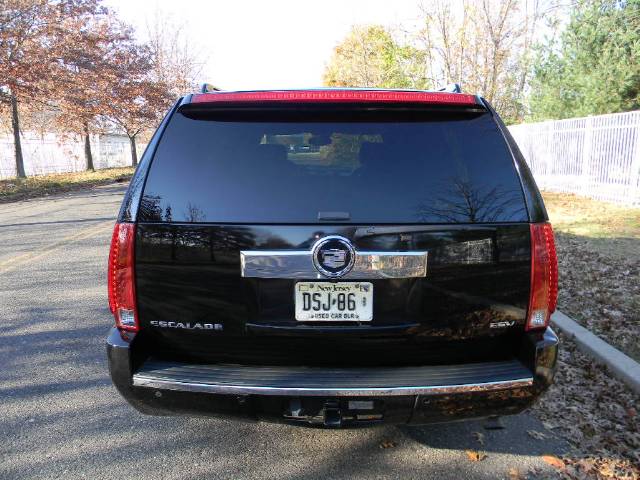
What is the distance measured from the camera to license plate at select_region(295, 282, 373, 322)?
2.24 metres

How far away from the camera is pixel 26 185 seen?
20.2 meters

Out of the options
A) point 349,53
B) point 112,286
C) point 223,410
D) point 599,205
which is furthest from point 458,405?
point 349,53

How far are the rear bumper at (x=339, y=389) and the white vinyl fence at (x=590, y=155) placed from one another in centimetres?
1132

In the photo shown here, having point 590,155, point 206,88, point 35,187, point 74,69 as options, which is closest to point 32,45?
point 74,69

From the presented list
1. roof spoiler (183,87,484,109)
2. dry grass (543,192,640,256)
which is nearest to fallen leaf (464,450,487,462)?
roof spoiler (183,87,484,109)

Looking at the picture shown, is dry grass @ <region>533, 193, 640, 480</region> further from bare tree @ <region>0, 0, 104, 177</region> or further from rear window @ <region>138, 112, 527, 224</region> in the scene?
bare tree @ <region>0, 0, 104, 177</region>

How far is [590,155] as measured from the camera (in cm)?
1360

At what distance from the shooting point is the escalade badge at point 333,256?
2191 millimetres

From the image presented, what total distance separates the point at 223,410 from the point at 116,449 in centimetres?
105

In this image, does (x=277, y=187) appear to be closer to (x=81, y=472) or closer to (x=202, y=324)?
(x=202, y=324)

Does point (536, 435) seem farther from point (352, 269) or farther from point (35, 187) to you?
point (35, 187)

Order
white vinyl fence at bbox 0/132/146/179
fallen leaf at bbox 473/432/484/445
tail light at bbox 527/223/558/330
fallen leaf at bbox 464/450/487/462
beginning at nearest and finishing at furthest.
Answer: tail light at bbox 527/223/558/330 → fallen leaf at bbox 464/450/487/462 → fallen leaf at bbox 473/432/484/445 → white vinyl fence at bbox 0/132/146/179

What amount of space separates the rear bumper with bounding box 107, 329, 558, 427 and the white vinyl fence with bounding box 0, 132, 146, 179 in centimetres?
2754

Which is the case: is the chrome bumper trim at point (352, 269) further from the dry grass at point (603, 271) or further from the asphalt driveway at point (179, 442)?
the dry grass at point (603, 271)
